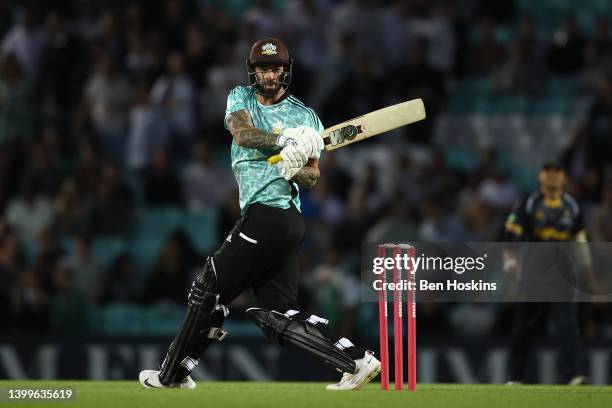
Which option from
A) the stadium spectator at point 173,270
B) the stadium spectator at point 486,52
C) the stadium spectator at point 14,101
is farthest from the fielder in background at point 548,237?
the stadium spectator at point 14,101

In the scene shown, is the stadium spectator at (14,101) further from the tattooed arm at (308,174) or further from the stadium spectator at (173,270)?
the tattooed arm at (308,174)

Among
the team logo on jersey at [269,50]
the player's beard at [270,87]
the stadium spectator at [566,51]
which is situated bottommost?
the player's beard at [270,87]

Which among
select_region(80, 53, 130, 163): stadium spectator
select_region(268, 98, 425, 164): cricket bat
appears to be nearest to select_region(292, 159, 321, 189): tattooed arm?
select_region(268, 98, 425, 164): cricket bat

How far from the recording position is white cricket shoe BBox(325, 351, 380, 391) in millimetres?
6391

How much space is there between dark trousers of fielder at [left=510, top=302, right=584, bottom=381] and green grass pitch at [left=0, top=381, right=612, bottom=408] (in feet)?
6.45

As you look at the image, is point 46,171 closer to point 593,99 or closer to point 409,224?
point 409,224

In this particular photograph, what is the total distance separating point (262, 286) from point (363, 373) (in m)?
0.67

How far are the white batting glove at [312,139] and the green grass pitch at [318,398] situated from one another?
1.12m

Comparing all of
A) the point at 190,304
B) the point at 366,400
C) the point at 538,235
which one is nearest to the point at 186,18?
the point at 538,235

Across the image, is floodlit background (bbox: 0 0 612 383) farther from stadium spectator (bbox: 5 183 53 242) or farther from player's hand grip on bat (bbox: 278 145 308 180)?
player's hand grip on bat (bbox: 278 145 308 180)

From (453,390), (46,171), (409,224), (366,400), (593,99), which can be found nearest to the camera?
(366,400)

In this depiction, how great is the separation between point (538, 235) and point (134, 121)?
4.98 metres

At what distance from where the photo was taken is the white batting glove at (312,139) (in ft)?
20.3

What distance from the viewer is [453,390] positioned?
7016 millimetres
